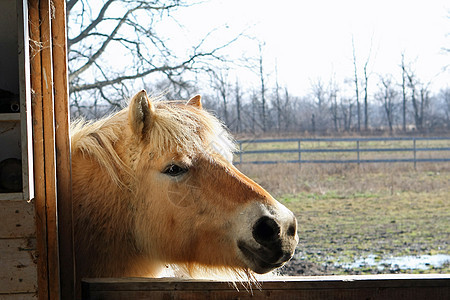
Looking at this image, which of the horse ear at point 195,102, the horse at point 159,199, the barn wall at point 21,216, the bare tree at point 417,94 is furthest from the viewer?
the bare tree at point 417,94

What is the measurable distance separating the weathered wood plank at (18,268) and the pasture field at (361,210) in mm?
4615

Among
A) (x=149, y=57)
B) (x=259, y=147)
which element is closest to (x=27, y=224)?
(x=149, y=57)

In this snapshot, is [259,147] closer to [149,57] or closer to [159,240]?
[149,57]

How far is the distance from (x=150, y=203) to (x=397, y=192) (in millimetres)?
10844

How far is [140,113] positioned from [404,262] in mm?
5193

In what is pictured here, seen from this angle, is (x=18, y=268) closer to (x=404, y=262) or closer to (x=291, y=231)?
(x=291, y=231)

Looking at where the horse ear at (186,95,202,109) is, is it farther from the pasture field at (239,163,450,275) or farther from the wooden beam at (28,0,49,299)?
the pasture field at (239,163,450,275)

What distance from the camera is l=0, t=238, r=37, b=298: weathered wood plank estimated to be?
182 centimetres

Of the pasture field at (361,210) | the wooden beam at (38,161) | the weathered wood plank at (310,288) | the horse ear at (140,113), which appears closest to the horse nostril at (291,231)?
the weathered wood plank at (310,288)

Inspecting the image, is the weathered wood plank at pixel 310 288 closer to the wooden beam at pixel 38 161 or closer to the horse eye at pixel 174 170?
the wooden beam at pixel 38 161

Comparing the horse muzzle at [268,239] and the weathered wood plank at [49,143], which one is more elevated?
the weathered wood plank at [49,143]

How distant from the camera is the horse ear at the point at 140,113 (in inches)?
91.1

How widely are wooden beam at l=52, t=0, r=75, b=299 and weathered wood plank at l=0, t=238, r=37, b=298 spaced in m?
0.12

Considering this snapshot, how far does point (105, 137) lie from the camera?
2.53 metres
